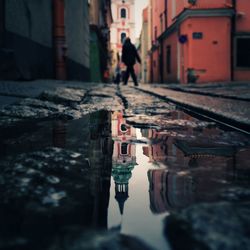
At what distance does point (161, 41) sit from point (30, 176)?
73.5 feet

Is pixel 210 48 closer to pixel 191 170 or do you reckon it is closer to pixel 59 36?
pixel 59 36

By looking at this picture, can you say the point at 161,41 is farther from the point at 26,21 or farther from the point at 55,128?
the point at 55,128

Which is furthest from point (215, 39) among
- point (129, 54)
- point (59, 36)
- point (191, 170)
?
point (191, 170)

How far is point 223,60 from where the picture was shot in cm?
1623

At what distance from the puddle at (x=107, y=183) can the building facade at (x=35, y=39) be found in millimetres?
4234

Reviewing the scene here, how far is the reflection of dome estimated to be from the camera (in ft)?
2.76

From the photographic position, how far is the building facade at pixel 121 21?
51625 mm

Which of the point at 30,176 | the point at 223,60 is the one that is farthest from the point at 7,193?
the point at 223,60

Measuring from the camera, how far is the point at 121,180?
1.00m

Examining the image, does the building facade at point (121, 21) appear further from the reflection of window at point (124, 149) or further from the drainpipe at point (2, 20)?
Result: the reflection of window at point (124, 149)

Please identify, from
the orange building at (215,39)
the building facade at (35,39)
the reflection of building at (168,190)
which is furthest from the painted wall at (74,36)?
the reflection of building at (168,190)

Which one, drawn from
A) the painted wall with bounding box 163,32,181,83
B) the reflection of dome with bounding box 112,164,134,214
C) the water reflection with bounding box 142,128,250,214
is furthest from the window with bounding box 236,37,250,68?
the reflection of dome with bounding box 112,164,134,214

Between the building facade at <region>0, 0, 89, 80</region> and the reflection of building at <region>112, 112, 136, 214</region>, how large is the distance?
12.8ft

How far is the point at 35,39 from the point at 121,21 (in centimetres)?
4609
